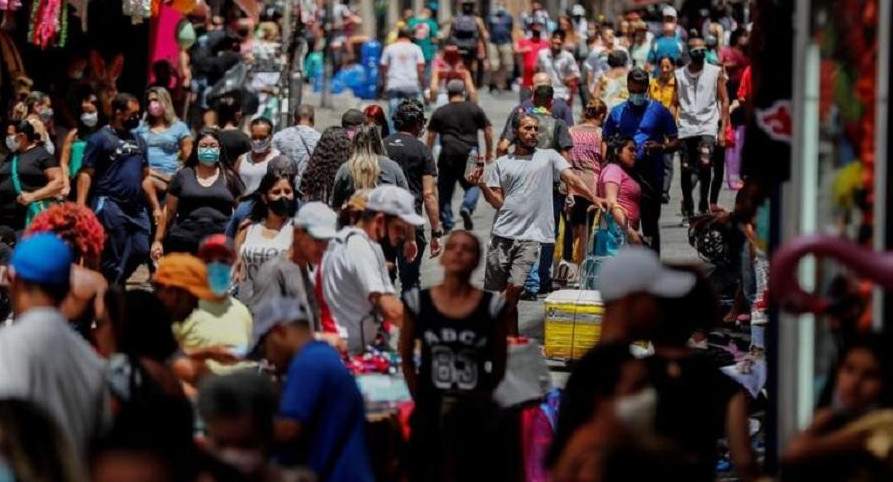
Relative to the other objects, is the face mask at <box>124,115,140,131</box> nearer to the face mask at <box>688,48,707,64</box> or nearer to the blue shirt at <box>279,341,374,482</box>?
the face mask at <box>688,48,707,64</box>

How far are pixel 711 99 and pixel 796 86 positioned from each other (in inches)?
527

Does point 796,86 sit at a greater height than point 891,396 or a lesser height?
greater

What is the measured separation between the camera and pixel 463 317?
958 centimetres

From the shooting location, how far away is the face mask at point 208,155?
15031mm

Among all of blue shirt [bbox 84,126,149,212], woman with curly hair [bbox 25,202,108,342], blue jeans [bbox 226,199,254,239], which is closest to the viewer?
woman with curly hair [bbox 25,202,108,342]

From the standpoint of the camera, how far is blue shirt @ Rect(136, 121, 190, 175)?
17609mm

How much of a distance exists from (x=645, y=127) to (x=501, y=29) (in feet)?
69.3

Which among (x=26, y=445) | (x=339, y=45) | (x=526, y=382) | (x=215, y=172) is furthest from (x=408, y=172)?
(x=339, y=45)

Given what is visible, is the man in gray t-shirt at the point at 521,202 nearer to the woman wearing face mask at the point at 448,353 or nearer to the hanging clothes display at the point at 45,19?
the woman wearing face mask at the point at 448,353

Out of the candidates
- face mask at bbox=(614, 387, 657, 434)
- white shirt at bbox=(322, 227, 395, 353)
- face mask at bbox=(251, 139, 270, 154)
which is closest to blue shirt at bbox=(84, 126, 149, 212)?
face mask at bbox=(251, 139, 270, 154)

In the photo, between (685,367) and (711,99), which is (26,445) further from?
(711,99)

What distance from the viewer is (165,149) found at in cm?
1766

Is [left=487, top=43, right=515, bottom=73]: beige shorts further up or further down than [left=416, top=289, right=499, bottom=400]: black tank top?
further up

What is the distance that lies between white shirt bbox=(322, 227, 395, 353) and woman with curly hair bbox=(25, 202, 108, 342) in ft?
3.45
